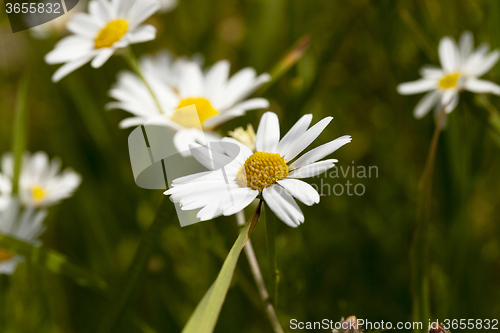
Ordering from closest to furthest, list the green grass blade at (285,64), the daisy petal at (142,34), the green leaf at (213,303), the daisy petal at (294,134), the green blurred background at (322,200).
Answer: the green leaf at (213,303) → the daisy petal at (294,134) → the daisy petal at (142,34) → the green grass blade at (285,64) → the green blurred background at (322,200)

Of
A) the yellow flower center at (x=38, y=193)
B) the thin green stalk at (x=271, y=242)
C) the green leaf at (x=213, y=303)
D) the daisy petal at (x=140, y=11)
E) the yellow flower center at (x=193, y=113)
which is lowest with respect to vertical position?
the green leaf at (x=213, y=303)

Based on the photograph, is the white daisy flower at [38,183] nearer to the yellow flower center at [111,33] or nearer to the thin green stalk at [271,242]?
the yellow flower center at [111,33]

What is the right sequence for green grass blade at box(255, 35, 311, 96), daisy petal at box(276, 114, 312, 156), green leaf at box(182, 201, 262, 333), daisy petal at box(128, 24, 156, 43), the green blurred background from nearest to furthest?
green leaf at box(182, 201, 262, 333) < daisy petal at box(276, 114, 312, 156) < daisy petal at box(128, 24, 156, 43) < green grass blade at box(255, 35, 311, 96) < the green blurred background

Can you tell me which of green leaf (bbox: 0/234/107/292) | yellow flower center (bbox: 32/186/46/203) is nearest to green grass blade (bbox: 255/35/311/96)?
green leaf (bbox: 0/234/107/292)

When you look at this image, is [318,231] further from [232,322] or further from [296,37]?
[296,37]

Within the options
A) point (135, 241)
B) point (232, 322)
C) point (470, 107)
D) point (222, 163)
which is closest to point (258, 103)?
point (222, 163)

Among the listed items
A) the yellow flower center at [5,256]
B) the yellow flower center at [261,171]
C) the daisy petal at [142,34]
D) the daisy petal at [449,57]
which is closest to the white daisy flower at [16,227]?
the yellow flower center at [5,256]

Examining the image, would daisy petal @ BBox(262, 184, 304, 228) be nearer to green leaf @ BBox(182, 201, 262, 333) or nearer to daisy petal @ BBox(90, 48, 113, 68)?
green leaf @ BBox(182, 201, 262, 333)
